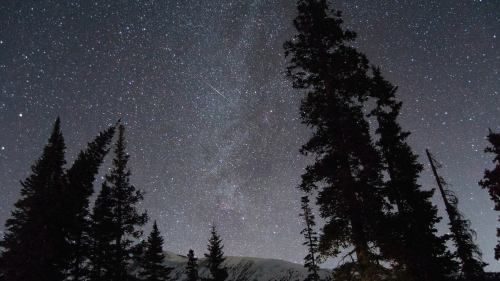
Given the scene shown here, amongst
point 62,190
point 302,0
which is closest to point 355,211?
point 302,0

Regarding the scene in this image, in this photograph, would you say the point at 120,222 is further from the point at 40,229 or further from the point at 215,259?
the point at 215,259

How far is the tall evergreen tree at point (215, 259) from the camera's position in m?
33.3

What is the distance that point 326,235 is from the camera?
1027 centimetres

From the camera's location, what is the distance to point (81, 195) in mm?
20812

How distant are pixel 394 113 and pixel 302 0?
9.48m

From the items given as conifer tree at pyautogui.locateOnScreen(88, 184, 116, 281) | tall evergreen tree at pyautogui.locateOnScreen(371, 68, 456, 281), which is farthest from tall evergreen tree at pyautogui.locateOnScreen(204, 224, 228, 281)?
tall evergreen tree at pyautogui.locateOnScreen(371, 68, 456, 281)

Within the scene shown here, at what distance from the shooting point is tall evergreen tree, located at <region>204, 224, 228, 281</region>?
3332 centimetres

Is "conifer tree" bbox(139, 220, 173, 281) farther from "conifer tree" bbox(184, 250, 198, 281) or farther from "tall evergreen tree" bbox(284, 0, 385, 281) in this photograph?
"tall evergreen tree" bbox(284, 0, 385, 281)

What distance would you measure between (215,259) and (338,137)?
29.8 metres

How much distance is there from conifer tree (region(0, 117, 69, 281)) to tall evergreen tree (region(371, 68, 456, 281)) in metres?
19.7

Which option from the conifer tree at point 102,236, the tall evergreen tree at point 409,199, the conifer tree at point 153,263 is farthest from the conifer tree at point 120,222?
→ the tall evergreen tree at point 409,199

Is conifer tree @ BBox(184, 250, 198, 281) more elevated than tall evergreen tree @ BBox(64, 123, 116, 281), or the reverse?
tall evergreen tree @ BBox(64, 123, 116, 281)

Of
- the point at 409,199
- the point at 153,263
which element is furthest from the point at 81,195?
the point at 409,199

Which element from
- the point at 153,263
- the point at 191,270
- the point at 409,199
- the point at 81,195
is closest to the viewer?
the point at 409,199
